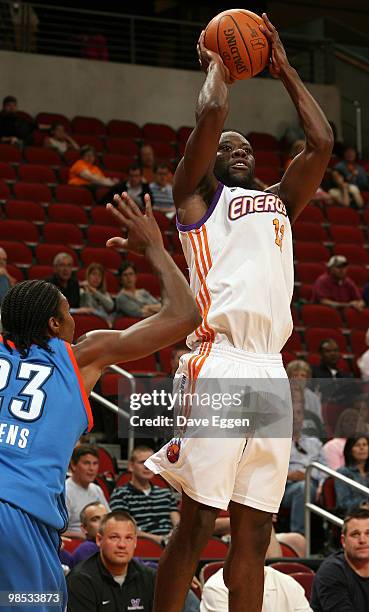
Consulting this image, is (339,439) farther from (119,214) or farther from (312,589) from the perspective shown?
(119,214)

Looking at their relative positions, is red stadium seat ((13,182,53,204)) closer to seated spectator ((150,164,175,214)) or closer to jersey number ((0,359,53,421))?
A: seated spectator ((150,164,175,214))

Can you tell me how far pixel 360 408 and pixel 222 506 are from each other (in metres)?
5.65

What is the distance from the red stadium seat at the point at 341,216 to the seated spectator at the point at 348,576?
8.67 metres

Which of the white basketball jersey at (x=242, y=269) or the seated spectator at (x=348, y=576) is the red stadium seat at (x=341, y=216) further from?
the white basketball jersey at (x=242, y=269)

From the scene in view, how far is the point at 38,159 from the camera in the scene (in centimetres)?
1440

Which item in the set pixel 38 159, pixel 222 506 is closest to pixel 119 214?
pixel 222 506

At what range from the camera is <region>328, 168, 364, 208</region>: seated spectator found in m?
Answer: 15.6

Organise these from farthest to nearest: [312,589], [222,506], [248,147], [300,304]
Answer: [300,304]
[312,589]
[248,147]
[222,506]

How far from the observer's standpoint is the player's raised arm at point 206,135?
4480 millimetres

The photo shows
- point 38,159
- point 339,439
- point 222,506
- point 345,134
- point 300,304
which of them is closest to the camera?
point 222,506

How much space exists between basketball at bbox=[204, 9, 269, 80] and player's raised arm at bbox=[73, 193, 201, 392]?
3.98 ft

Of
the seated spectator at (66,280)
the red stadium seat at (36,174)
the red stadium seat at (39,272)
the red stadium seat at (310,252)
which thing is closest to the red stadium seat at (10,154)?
the red stadium seat at (36,174)

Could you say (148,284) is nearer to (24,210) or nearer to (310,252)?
(24,210)

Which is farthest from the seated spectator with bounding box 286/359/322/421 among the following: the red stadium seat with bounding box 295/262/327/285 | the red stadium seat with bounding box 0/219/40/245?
the red stadium seat with bounding box 0/219/40/245
